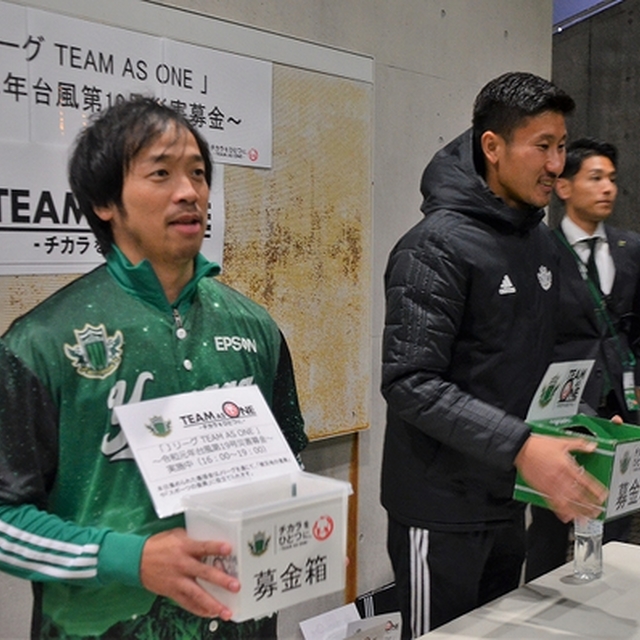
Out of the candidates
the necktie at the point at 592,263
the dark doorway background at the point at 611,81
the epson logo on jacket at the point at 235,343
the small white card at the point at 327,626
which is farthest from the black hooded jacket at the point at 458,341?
the dark doorway background at the point at 611,81

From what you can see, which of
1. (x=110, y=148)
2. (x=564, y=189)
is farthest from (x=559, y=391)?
(x=564, y=189)

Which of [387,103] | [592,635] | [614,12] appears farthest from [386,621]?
[614,12]

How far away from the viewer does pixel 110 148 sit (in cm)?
105

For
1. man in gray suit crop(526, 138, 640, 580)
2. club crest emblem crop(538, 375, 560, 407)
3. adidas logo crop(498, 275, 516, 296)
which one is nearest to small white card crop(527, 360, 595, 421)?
club crest emblem crop(538, 375, 560, 407)

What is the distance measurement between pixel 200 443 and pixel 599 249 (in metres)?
2.14

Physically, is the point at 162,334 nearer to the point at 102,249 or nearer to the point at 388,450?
the point at 102,249

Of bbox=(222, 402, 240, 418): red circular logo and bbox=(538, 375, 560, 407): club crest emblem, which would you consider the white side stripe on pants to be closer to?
bbox=(538, 375, 560, 407): club crest emblem

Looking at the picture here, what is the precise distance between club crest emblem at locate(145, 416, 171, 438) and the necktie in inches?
80.2

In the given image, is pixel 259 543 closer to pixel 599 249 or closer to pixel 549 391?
pixel 549 391

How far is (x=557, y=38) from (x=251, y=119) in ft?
12.1

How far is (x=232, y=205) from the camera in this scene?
2.24 meters

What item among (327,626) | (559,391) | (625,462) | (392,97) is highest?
(392,97)

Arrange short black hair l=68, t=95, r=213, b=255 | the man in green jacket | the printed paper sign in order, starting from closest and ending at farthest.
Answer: the man in green jacket < short black hair l=68, t=95, r=213, b=255 < the printed paper sign

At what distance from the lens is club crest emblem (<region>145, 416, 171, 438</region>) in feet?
3.05
